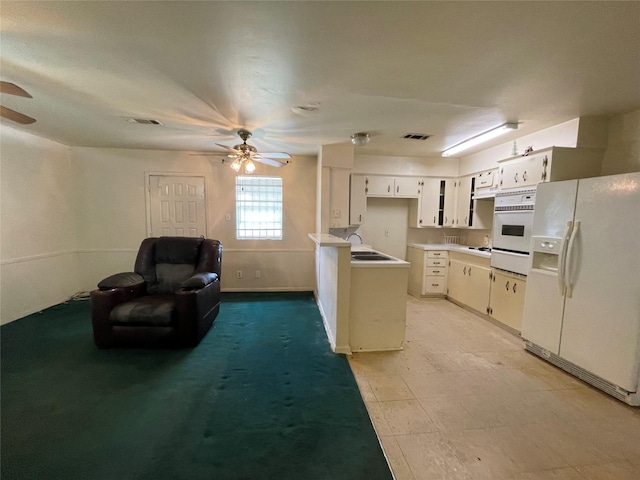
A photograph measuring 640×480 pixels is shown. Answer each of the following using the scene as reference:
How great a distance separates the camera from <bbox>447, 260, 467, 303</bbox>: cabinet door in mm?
4191

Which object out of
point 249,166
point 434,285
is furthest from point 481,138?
point 249,166

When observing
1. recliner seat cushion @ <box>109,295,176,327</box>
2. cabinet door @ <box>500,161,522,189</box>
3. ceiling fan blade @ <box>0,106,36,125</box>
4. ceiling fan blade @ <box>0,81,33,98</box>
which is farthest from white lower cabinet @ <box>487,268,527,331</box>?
ceiling fan blade @ <box>0,106,36,125</box>

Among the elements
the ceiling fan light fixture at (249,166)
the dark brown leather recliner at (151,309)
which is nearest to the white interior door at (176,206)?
the dark brown leather recliner at (151,309)

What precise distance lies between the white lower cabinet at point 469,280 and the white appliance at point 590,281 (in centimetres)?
90

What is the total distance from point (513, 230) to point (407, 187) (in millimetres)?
1886

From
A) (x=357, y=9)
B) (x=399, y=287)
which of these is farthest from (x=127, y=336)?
(x=357, y=9)

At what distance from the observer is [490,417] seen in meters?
1.91

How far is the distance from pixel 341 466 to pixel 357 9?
242 cm

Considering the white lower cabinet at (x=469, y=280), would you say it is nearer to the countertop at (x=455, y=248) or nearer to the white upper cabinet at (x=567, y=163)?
the countertop at (x=455, y=248)

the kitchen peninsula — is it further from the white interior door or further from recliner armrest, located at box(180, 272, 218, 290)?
the white interior door

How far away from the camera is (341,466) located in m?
1.51

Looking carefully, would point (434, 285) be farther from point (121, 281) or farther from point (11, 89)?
point (11, 89)

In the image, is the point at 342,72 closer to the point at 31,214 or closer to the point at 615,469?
the point at 615,469

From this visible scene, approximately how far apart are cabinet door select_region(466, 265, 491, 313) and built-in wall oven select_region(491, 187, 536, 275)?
0.26 meters
